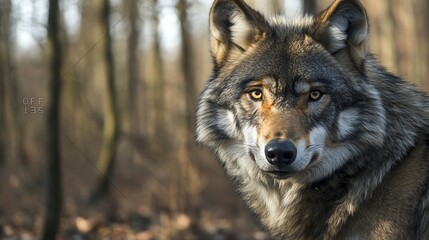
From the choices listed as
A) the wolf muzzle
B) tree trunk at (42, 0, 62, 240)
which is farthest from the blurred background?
the wolf muzzle

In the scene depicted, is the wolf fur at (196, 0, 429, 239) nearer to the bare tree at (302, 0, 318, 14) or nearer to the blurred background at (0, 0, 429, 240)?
the blurred background at (0, 0, 429, 240)

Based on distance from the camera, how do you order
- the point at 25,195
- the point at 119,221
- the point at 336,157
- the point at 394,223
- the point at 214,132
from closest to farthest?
the point at 394,223 → the point at 336,157 → the point at 214,132 → the point at 119,221 → the point at 25,195

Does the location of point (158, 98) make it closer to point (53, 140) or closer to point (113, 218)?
point (113, 218)

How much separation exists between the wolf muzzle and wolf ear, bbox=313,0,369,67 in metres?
0.94

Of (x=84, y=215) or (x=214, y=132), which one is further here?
(x=84, y=215)

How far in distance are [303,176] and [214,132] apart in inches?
32.1

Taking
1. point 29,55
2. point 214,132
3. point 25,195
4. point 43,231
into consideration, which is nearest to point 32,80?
point 29,55

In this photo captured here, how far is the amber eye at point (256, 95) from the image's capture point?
4410mm

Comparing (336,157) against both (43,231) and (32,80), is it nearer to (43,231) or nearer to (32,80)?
(43,231)

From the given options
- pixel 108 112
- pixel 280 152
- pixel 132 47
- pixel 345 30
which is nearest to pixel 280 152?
pixel 280 152

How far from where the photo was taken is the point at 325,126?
4297 millimetres

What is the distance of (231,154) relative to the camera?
478 centimetres

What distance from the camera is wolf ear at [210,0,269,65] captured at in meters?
4.68

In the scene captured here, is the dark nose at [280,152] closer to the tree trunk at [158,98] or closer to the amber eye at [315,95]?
the amber eye at [315,95]
